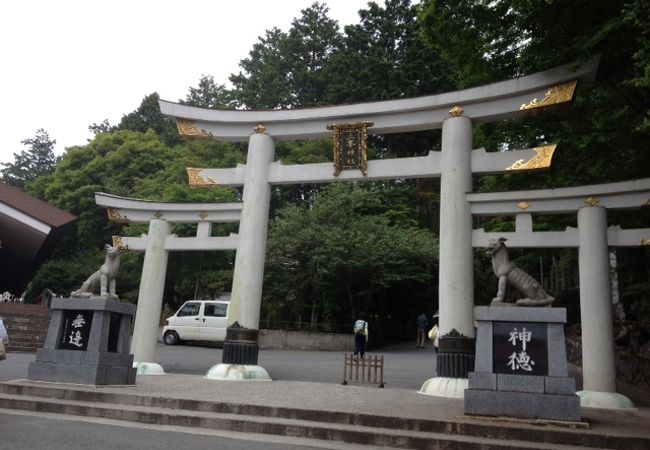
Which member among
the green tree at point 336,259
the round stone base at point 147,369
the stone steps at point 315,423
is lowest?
the stone steps at point 315,423

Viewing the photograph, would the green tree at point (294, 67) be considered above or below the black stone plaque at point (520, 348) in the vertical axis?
above

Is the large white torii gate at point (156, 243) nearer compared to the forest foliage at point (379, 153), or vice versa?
the forest foliage at point (379, 153)

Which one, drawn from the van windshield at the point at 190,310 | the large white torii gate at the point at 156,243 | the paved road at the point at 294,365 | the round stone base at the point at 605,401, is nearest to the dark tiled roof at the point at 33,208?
the van windshield at the point at 190,310

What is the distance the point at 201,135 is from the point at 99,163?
82.9 feet

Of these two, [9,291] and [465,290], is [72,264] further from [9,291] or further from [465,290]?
[465,290]

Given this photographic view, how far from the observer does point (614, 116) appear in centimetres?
923

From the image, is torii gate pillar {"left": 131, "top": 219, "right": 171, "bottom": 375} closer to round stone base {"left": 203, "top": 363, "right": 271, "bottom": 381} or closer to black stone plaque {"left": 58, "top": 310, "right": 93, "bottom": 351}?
round stone base {"left": 203, "top": 363, "right": 271, "bottom": 381}

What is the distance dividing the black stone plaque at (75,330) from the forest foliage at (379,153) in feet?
27.5

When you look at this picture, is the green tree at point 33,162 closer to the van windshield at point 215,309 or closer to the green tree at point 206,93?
the green tree at point 206,93

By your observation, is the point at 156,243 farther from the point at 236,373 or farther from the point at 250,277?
the point at 236,373

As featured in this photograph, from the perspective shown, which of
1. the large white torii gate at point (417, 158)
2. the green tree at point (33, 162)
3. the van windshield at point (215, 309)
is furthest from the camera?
the green tree at point (33, 162)

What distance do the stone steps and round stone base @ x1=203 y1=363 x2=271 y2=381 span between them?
9.08ft

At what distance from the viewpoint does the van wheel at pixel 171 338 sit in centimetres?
2128

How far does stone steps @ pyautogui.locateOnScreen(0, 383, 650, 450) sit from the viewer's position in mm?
5984
